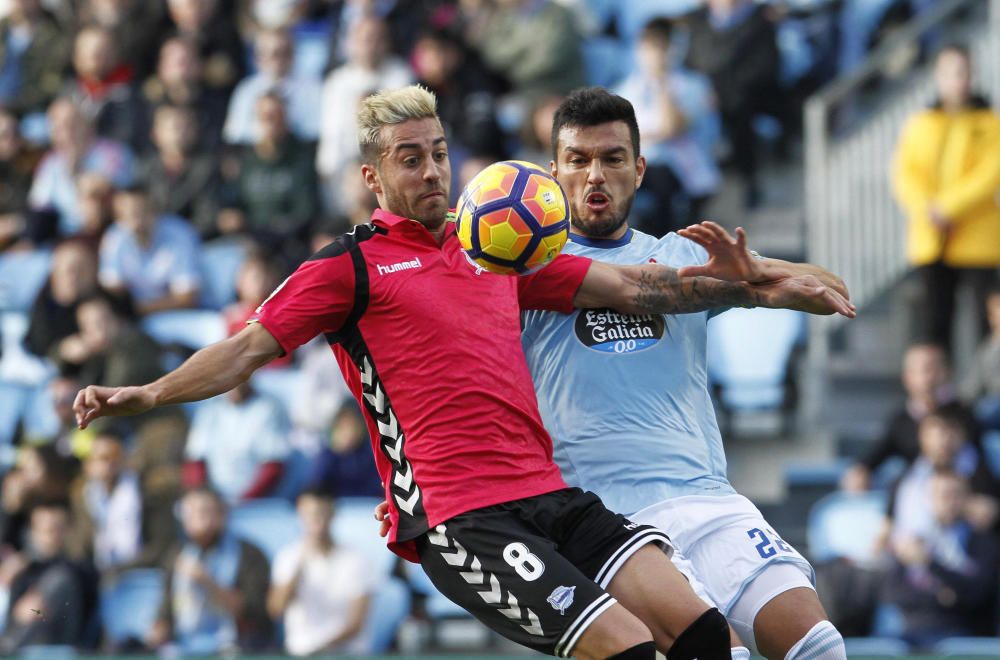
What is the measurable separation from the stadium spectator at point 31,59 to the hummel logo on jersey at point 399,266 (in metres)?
9.78

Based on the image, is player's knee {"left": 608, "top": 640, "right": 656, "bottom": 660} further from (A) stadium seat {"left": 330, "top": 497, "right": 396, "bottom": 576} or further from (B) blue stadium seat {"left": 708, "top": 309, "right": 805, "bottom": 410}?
(B) blue stadium seat {"left": 708, "top": 309, "right": 805, "bottom": 410}

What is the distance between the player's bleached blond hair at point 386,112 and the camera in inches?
213

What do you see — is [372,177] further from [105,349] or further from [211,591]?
[105,349]

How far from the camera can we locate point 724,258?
5551mm

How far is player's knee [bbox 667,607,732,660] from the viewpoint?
16.4ft

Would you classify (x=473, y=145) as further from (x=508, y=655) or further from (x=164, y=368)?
(x=508, y=655)

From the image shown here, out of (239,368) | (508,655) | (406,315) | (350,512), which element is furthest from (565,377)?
(350,512)

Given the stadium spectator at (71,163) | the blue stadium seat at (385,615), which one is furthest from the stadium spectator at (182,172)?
the blue stadium seat at (385,615)

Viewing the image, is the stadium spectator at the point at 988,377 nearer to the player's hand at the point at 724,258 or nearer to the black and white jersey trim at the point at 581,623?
the player's hand at the point at 724,258

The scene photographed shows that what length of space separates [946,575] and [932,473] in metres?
0.64

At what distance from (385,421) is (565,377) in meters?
0.80

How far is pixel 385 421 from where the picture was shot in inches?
207

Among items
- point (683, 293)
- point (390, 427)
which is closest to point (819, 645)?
point (683, 293)

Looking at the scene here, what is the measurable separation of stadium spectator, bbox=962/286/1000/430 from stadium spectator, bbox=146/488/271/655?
16.1 ft
